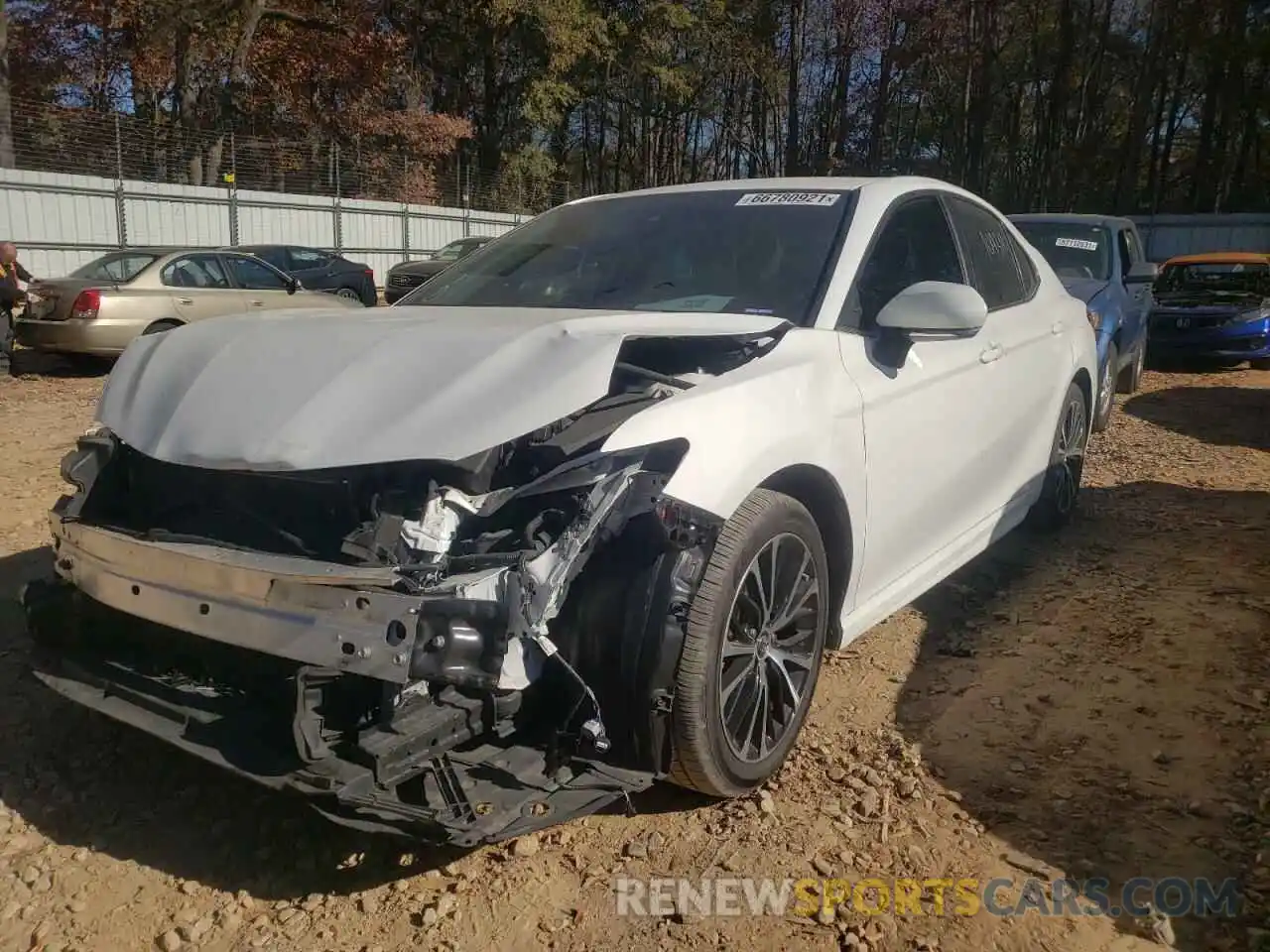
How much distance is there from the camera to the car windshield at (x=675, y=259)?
10.6 feet

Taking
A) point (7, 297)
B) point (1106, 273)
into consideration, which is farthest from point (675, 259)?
point (7, 297)

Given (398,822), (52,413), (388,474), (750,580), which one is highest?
(388,474)

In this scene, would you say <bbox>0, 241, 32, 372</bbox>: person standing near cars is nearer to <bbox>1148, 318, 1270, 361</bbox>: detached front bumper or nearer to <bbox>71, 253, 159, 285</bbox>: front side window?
<bbox>71, 253, 159, 285</bbox>: front side window

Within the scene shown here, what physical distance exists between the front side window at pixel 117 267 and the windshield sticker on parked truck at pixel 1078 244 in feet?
30.7

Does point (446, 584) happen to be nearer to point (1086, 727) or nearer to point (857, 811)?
point (857, 811)

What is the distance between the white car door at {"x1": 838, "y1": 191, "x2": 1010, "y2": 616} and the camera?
313 centimetres

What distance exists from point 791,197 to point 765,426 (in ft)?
4.33

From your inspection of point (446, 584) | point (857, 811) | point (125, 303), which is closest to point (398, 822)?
point (446, 584)

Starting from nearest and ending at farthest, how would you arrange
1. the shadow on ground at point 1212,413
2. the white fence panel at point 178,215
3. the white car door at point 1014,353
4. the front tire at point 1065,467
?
the white car door at point 1014,353 < the front tire at point 1065,467 < the shadow on ground at point 1212,413 < the white fence panel at point 178,215

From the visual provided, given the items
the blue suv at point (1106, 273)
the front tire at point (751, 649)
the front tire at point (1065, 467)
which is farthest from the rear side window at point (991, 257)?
the blue suv at point (1106, 273)

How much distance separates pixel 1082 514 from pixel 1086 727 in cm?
266

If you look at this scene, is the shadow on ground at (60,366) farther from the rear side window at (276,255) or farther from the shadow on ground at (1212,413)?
the shadow on ground at (1212,413)

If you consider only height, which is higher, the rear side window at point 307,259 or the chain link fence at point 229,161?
the chain link fence at point 229,161

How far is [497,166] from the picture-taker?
3750 centimetres
